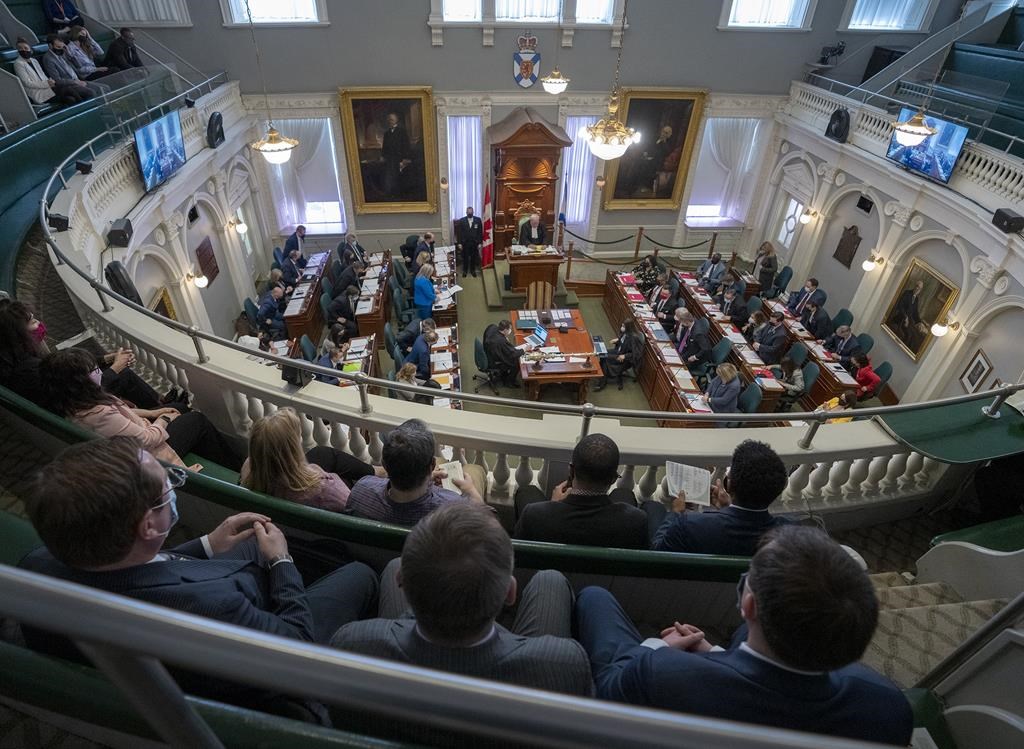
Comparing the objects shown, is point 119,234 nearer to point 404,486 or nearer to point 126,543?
point 404,486

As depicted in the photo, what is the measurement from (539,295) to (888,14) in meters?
9.89

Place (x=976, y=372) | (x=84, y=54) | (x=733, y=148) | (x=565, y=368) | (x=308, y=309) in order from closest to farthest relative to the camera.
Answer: (x=976, y=372)
(x=565, y=368)
(x=84, y=54)
(x=308, y=309)
(x=733, y=148)

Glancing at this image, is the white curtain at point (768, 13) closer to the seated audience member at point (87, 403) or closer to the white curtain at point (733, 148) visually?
the white curtain at point (733, 148)

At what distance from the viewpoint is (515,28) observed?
1148 cm

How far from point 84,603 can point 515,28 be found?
13124mm

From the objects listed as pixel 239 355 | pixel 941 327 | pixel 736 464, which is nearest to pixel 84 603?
pixel 736 464

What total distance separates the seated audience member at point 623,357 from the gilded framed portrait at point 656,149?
5437 mm

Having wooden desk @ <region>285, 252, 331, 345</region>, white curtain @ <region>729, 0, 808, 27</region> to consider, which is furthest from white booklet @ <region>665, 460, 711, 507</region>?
white curtain @ <region>729, 0, 808, 27</region>

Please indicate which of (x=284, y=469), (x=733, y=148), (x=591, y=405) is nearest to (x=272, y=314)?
(x=284, y=469)

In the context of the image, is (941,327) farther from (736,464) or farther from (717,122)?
(736,464)

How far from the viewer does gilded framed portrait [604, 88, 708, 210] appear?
12.5m

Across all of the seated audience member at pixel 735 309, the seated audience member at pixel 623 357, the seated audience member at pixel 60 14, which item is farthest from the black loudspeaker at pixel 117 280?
the seated audience member at pixel 735 309

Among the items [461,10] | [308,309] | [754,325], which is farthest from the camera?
[461,10]

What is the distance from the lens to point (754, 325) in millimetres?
9961
